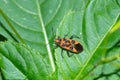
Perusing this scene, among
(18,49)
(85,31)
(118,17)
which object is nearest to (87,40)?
(85,31)

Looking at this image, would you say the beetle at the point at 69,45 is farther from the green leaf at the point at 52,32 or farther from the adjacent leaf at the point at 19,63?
the adjacent leaf at the point at 19,63

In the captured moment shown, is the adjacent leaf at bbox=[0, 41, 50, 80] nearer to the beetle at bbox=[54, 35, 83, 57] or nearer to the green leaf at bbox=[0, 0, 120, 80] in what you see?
the green leaf at bbox=[0, 0, 120, 80]

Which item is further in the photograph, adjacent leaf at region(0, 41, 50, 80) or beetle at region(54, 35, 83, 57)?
beetle at region(54, 35, 83, 57)

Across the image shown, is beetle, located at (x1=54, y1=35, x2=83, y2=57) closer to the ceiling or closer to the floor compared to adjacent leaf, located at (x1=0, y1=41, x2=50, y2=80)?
closer to the floor

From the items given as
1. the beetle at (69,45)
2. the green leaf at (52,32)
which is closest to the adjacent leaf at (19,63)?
the green leaf at (52,32)

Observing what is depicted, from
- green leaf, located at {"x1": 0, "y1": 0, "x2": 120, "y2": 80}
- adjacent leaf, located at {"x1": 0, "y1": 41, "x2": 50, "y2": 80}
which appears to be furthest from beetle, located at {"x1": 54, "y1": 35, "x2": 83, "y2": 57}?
adjacent leaf, located at {"x1": 0, "y1": 41, "x2": 50, "y2": 80}
